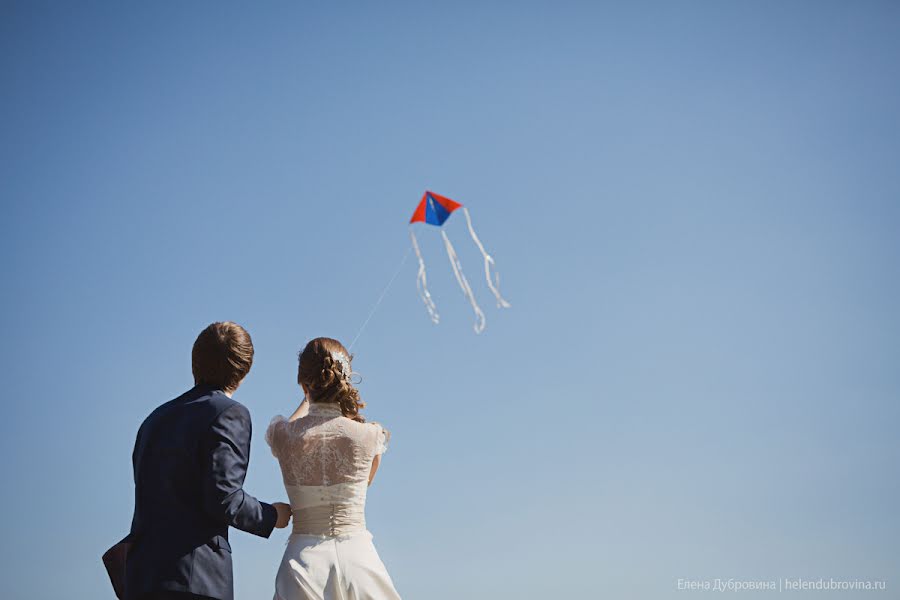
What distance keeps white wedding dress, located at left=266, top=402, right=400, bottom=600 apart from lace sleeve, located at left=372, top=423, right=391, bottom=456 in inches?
2.8

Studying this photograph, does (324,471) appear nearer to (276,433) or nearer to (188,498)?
(276,433)

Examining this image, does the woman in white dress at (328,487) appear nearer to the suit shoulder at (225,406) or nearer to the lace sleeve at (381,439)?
the lace sleeve at (381,439)

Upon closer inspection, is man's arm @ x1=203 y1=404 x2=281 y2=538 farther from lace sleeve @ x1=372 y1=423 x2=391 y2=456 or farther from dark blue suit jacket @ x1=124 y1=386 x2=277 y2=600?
lace sleeve @ x1=372 y1=423 x2=391 y2=456

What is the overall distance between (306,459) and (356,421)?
342 mm

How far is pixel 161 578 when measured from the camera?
3928 millimetres

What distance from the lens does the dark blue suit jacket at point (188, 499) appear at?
156 inches

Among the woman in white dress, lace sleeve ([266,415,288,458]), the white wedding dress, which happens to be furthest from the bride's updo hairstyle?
lace sleeve ([266,415,288,458])

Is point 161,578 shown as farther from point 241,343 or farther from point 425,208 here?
point 425,208

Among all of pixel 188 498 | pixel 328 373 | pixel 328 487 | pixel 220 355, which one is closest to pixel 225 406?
pixel 220 355

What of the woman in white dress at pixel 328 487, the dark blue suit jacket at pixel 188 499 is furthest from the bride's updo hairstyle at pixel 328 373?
the dark blue suit jacket at pixel 188 499

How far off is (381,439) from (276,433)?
0.58m

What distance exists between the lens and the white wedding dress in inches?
191

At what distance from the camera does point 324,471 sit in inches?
192

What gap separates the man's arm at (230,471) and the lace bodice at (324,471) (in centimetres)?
69
